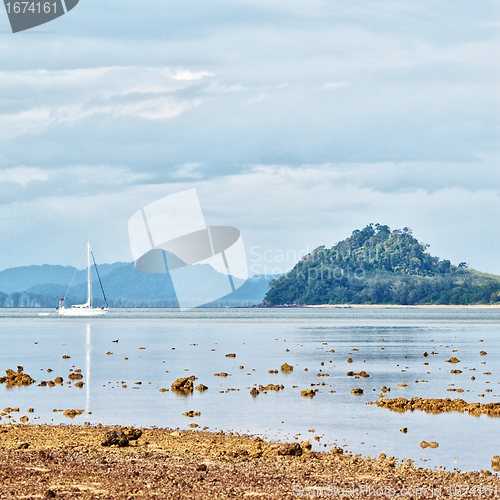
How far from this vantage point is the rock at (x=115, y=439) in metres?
22.6

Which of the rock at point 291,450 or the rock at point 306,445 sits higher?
the rock at point 291,450

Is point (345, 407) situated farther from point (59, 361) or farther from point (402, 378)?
point (59, 361)

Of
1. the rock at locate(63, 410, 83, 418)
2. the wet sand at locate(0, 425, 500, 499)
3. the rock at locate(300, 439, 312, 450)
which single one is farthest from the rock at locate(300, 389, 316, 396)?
the rock at locate(300, 439, 312, 450)

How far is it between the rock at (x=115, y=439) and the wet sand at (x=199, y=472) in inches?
1.2

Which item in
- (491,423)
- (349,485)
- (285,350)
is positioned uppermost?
(349,485)

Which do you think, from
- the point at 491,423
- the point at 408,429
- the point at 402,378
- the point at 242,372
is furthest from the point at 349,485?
the point at 242,372

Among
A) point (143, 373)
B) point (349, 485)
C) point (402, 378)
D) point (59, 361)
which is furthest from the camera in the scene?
point (59, 361)

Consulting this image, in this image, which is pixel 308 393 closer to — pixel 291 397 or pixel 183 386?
pixel 291 397

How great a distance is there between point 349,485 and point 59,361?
147ft

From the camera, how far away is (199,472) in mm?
19094

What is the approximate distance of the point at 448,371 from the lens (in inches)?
1916

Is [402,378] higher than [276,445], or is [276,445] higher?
[276,445]

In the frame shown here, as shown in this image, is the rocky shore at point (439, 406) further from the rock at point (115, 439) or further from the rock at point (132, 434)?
the rock at point (115, 439)

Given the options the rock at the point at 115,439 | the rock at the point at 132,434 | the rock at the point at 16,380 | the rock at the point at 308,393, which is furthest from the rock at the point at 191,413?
the rock at the point at 16,380
